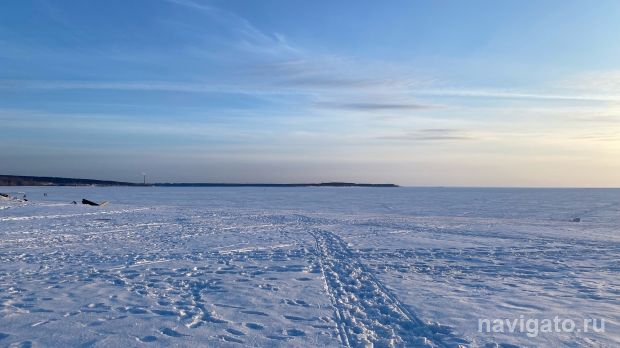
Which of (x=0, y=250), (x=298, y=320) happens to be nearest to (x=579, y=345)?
(x=298, y=320)

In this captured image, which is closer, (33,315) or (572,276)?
(33,315)

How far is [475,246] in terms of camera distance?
16547 mm

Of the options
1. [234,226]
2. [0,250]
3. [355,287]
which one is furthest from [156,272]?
[234,226]

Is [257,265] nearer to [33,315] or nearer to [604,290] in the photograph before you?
[33,315]

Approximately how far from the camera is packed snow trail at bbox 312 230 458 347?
6.66m

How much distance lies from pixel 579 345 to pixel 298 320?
3.95m

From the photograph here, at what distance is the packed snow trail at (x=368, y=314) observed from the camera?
666 cm

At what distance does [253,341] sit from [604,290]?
748cm

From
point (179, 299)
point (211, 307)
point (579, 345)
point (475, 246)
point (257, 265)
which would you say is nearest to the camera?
point (579, 345)

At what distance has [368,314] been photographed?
7.83 meters

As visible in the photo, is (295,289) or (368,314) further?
(295,289)

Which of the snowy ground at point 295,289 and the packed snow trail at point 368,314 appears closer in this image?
the packed snow trail at point 368,314

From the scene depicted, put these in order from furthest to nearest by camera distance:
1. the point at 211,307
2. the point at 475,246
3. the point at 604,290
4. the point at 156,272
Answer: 1. the point at 475,246
2. the point at 156,272
3. the point at 604,290
4. the point at 211,307

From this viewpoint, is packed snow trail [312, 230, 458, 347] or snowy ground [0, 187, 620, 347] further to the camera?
snowy ground [0, 187, 620, 347]
